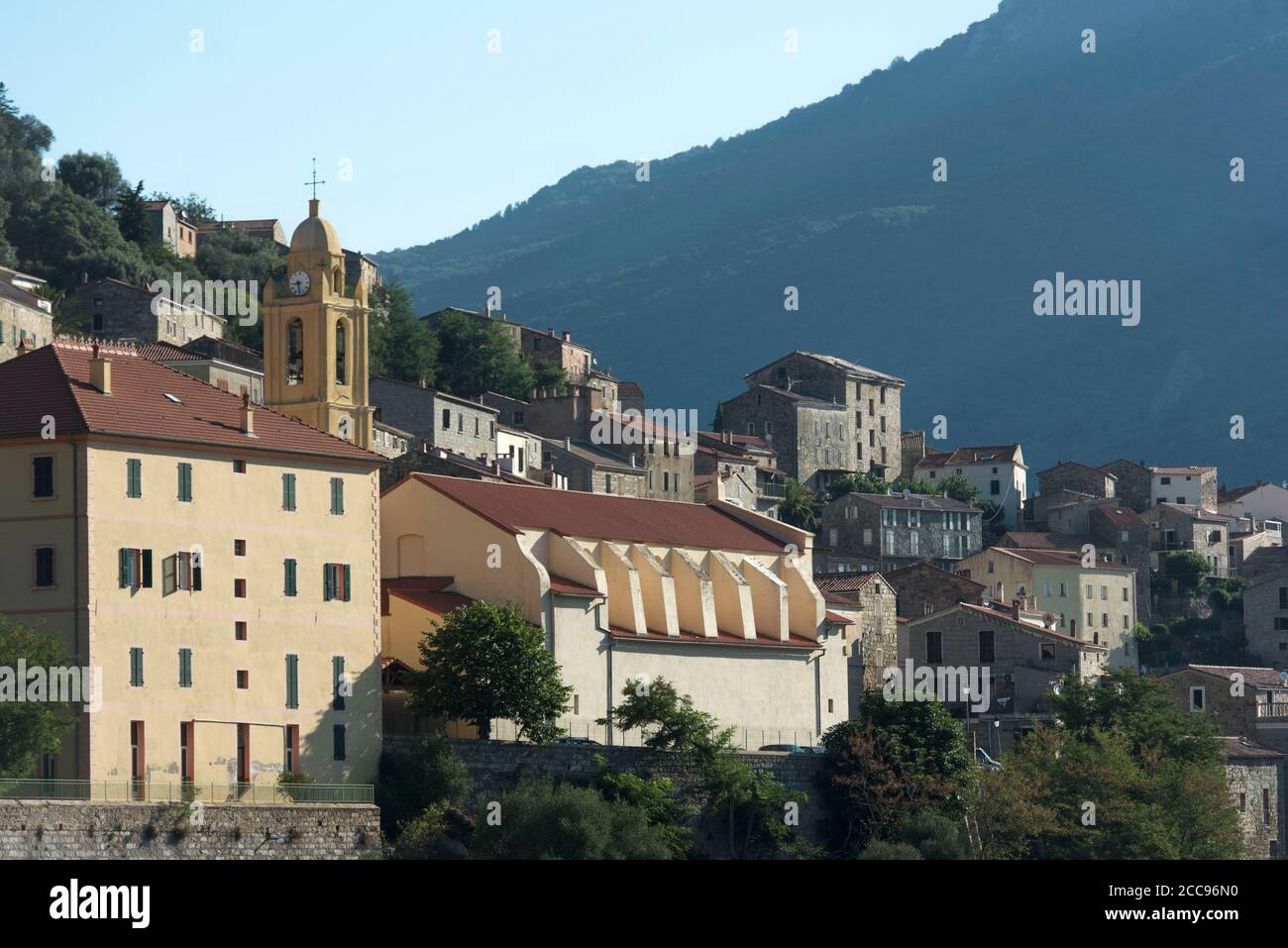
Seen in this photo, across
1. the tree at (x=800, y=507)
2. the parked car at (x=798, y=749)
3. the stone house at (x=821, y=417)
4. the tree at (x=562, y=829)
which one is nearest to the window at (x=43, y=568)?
the tree at (x=562, y=829)

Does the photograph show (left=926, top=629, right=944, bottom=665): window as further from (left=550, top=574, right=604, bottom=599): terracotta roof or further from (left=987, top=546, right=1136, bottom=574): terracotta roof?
(left=987, top=546, right=1136, bottom=574): terracotta roof

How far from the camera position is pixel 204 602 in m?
67.6

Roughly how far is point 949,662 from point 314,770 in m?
44.0

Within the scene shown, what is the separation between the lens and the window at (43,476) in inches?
2569

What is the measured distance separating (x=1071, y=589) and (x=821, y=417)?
26.9 meters

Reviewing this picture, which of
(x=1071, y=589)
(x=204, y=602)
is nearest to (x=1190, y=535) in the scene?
(x=1071, y=589)

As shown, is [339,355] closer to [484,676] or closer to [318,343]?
[318,343]

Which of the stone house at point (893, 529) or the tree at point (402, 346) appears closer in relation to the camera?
the tree at point (402, 346)

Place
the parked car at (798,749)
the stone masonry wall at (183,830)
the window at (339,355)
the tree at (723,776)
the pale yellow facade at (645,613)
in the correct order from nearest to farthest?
1. the stone masonry wall at (183,830)
2. the tree at (723,776)
3. the pale yellow facade at (645,613)
4. the parked car at (798,749)
5. the window at (339,355)

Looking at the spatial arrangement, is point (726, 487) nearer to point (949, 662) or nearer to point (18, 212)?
point (949, 662)

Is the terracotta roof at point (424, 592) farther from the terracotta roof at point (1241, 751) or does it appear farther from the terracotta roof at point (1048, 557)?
the terracotta roof at point (1048, 557)

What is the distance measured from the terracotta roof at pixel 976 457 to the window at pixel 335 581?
112 meters

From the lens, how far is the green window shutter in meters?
70.6
